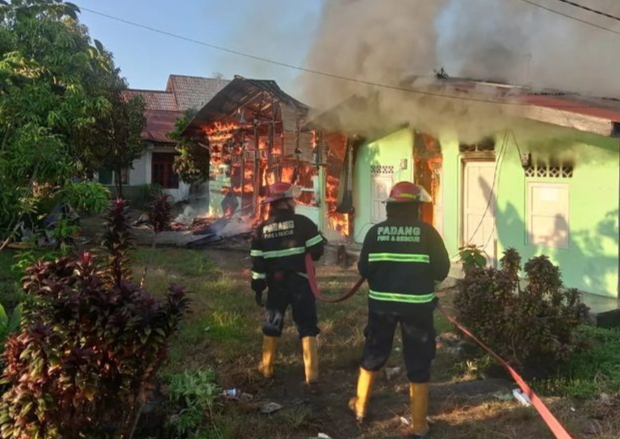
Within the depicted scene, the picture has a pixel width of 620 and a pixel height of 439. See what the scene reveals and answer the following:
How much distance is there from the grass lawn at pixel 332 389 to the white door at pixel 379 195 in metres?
4.64

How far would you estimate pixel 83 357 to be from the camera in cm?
281

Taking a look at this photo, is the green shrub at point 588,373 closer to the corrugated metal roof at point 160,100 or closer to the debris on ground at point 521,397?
the debris on ground at point 521,397

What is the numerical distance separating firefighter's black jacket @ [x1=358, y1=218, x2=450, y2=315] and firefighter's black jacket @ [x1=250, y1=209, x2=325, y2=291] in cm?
Result: 102

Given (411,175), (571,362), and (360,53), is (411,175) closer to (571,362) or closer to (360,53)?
(360,53)

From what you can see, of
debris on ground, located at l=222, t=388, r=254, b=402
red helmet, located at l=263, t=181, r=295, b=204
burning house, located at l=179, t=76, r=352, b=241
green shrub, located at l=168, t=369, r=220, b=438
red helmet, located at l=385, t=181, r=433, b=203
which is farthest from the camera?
burning house, located at l=179, t=76, r=352, b=241

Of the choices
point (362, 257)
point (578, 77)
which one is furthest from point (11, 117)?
point (578, 77)

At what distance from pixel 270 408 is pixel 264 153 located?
530 inches

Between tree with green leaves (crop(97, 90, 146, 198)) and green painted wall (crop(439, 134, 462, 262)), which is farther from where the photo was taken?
tree with green leaves (crop(97, 90, 146, 198))

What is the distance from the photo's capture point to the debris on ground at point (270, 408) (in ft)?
14.5

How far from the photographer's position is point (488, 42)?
12.6m

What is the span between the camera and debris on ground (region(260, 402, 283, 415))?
4414 mm

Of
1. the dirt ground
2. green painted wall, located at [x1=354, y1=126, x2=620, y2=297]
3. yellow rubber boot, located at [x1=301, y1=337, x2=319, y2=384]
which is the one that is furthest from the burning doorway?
yellow rubber boot, located at [x1=301, y1=337, x2=319, y2=384]

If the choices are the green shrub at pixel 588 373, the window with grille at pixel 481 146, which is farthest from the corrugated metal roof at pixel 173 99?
the green shrub at pixel 588 373

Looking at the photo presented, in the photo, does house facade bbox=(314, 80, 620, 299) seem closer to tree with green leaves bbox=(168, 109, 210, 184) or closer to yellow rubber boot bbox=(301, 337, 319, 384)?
yellow rubber boot bbox=(301, 337, 319, 384)
